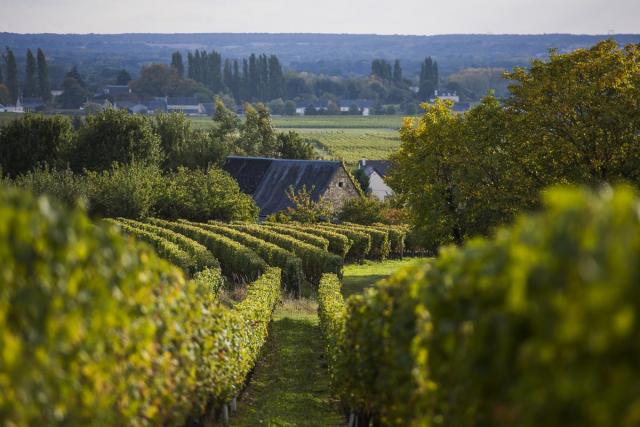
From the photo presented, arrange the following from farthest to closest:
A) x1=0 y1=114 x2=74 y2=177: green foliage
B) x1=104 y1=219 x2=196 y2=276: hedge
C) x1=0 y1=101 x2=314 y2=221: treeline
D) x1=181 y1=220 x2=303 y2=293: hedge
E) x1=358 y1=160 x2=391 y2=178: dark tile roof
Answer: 1. x1=358 y1=160 x2=391 y2=178: dark tile roof
2. x1=0 y1=114 x2=74 y2=177: green foliage
3. x1=0 y1=101 x2=314 y2=221: treeline
4. x1=181 y1=220 x2=303 y2=293: hedge
5. x1=104 y1=219 x2=196 y2=276: hedge

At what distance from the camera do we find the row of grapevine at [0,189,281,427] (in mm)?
5598

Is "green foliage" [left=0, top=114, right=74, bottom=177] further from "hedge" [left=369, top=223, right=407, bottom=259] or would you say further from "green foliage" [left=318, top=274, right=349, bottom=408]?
"green foliage" [left=318, top=274, right=349, bottom=408]

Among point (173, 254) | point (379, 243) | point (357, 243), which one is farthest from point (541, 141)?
point (379, 243)

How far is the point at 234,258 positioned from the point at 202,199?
21740mm

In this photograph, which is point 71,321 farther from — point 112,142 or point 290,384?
point 112,142

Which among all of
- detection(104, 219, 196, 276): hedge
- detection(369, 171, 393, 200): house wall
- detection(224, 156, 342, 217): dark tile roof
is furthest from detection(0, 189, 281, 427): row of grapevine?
detection(369, 171, 393, 200): house wall

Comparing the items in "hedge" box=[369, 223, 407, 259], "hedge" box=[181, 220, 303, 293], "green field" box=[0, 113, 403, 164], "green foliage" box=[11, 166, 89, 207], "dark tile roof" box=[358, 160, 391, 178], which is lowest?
"green field" box=[0, 113, 403, 164]

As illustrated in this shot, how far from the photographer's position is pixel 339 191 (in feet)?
227

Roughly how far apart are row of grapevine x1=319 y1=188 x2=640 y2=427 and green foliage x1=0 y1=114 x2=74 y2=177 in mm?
73530

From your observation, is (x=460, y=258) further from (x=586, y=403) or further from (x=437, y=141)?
(x=437, y=141)

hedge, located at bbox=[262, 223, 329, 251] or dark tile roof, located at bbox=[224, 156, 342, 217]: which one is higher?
hedge, located at bbox=[262, 223, 329, 251]

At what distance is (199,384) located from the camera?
10.9m

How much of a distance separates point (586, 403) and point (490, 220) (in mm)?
30832

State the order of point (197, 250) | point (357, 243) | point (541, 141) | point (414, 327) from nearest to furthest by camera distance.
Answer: point (414, 327)
point (541, 141)
point (197, 250)
point (357, 243)
